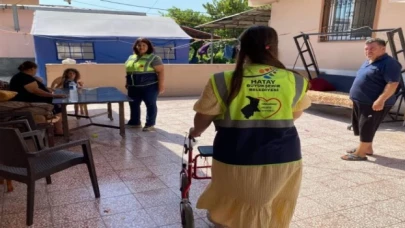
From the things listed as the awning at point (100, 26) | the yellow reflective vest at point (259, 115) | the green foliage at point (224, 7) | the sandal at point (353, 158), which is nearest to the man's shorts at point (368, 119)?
the sandal at point (353, 158)

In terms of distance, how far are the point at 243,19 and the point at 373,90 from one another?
739 cm

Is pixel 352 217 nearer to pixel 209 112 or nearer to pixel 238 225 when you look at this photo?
pixel 238 225

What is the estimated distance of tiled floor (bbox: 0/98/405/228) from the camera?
2342mm

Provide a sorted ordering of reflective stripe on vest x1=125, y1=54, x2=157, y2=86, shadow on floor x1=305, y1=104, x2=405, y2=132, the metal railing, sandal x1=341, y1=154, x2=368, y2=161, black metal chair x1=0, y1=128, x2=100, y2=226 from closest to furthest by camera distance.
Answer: black metal chair x1=0, y1=128, x2=100, y2=226 < sandal x1=341, y1=154, x2=368, y2=161 < reflective stripe on vest x1=125, y1=54, x2=157, y2=86 < shadow on floor x1=305, y1=104, x2=405, y2=132 < the metal railing

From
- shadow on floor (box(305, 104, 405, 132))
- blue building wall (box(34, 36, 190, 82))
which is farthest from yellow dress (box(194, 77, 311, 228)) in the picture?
blue building wall (box(34, 36, 190, 82))

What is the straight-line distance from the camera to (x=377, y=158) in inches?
147

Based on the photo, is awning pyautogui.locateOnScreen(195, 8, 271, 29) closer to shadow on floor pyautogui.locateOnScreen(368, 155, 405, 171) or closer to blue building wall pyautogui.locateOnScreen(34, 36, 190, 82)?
blue building wall pyautogui.locateOnScreen(34, 36, 190, 82)

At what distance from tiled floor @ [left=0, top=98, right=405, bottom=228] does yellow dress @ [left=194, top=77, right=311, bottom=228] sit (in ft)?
3.04

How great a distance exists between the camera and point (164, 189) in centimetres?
284

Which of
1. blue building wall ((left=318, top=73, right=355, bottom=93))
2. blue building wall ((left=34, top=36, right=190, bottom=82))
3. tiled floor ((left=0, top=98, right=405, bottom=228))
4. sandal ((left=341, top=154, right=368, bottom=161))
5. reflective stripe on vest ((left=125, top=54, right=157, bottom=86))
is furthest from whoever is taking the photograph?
blue building wall ((left=34, top=36, right=190, bottom=82))

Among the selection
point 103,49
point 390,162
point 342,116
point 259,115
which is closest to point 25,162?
point 259,115

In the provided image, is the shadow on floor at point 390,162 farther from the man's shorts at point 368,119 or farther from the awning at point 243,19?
the awning at point 243,19

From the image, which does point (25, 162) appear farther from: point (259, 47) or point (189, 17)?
point (189, 17)

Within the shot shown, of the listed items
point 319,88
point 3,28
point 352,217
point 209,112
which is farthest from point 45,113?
point 3,28
